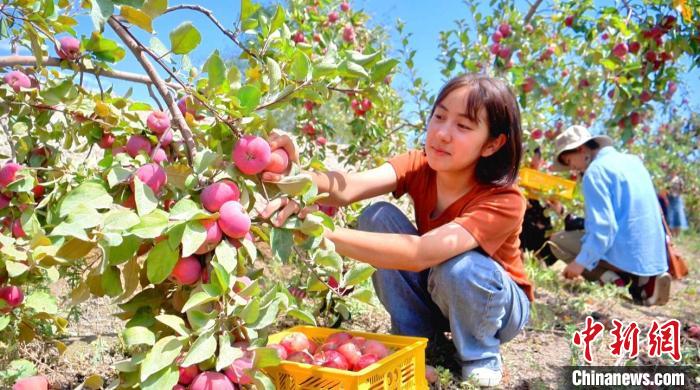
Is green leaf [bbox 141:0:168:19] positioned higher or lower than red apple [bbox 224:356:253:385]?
higher

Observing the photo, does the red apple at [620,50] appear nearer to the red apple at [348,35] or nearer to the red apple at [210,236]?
the red apple at [348,35]

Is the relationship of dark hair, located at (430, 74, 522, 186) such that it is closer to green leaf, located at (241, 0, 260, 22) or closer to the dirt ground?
the dirt ground

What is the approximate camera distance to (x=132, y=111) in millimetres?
1366

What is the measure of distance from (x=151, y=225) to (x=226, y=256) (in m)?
0.14

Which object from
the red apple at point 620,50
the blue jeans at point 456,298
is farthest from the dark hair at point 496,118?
the red apple at point 620,50

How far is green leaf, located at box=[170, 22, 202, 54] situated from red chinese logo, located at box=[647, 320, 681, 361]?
1943mm

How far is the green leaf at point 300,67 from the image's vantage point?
1142 mm

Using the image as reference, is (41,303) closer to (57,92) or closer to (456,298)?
(57,92)

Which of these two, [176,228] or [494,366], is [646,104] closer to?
[494,366]

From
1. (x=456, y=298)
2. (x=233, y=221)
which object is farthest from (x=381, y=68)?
(x=456, y=298)

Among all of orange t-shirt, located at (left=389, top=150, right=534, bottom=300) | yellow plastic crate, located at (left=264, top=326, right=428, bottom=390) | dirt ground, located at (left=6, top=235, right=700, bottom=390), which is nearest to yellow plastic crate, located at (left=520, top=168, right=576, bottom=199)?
dirt ground, located at (left=6, top=235, right=700, bottom=390)

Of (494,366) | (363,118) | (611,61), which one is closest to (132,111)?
(494,366)

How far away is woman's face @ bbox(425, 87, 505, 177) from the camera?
1.83 metres

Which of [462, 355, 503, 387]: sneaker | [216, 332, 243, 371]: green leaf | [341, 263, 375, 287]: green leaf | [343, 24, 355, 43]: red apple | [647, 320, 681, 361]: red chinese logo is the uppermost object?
[343, 24, 355, 43]: red apple
